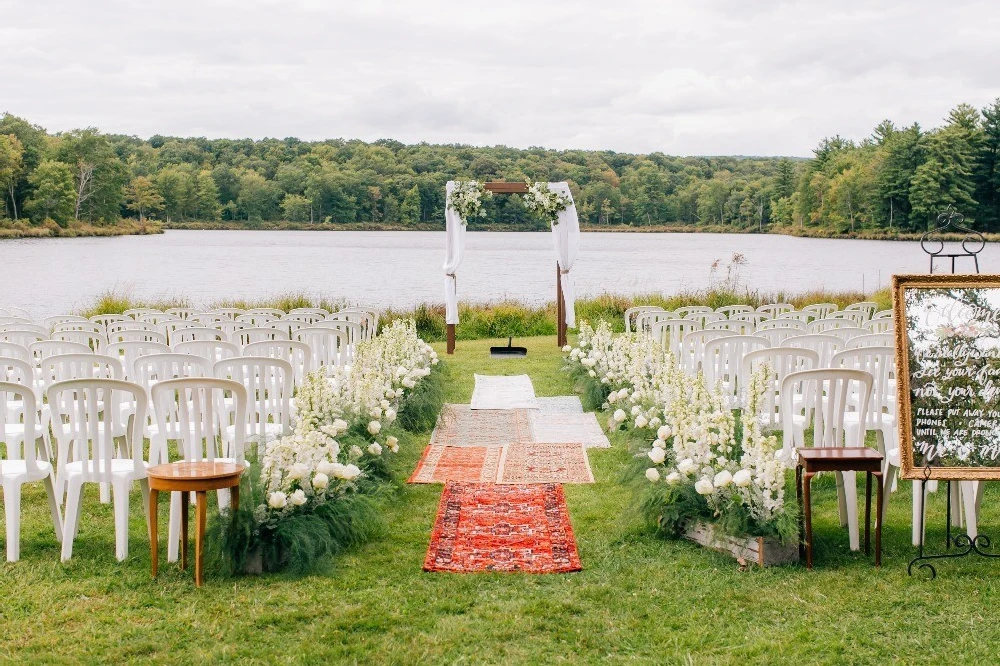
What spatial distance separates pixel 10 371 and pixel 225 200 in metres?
60.3

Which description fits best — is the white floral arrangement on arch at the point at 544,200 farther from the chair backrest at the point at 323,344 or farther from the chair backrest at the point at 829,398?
the chair backrest at the point at 829,398

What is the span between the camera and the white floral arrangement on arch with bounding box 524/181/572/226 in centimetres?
1323

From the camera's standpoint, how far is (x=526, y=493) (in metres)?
5.79

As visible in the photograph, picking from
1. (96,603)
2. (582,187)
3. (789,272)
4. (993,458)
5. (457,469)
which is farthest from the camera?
(582,187)

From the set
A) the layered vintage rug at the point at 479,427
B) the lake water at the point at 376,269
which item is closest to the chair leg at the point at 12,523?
the layered vintage rug at the point at 479,427

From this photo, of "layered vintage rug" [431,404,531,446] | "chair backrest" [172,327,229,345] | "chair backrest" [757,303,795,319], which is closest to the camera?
"chair backrest" [172,327,229,345]

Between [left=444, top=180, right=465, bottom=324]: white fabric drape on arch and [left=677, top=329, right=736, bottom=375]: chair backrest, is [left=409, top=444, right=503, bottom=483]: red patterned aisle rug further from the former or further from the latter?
[left=444, top=180, right=465, bottom=324]: white fabric drape on arch

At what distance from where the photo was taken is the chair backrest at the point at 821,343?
645 centimetres

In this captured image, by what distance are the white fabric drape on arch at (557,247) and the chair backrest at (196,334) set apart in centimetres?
562

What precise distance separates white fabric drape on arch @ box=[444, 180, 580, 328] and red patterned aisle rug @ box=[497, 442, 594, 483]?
242 inches

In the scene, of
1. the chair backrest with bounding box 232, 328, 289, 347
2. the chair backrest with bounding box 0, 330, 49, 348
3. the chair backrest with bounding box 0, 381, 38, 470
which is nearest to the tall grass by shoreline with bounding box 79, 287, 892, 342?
the chair backrest with bounding box 232, 328, 289, 347

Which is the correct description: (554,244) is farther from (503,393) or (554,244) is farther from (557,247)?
(503,393)

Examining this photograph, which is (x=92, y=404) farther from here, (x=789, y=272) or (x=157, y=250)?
(x=157, y=250)

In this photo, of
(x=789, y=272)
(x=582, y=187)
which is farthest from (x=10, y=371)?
(x=582, y=187)
